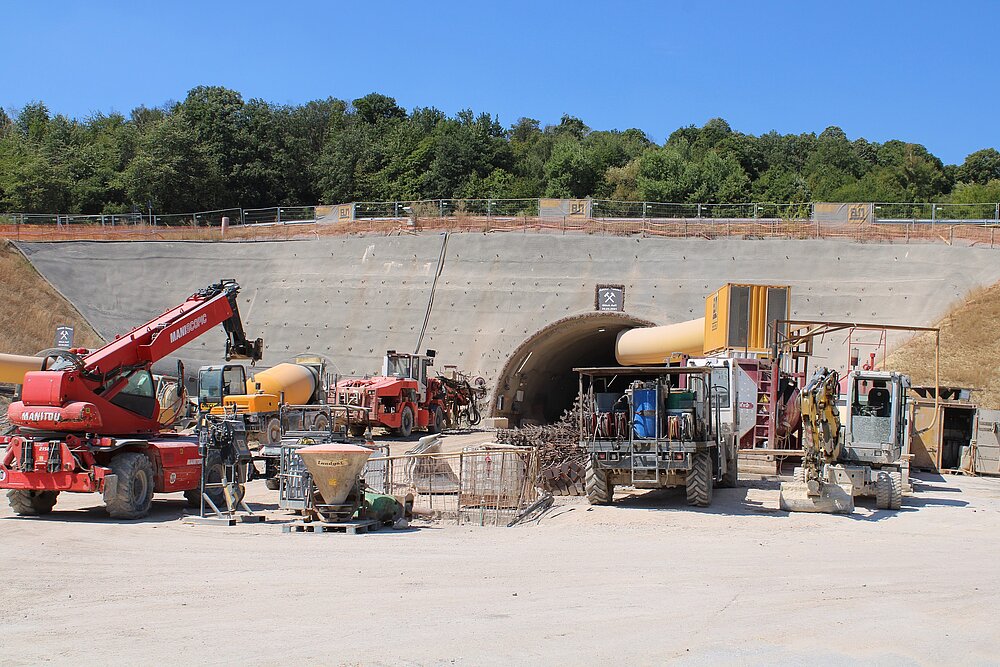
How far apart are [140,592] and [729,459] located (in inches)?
557

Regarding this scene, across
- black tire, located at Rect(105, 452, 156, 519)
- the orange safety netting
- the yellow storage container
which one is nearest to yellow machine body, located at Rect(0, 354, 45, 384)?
the orange safety netting

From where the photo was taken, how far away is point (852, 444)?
1939cm

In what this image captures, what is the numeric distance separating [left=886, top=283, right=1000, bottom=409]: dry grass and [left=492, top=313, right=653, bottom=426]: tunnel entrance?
9.09 metres

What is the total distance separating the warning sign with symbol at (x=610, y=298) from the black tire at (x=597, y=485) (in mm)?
19731

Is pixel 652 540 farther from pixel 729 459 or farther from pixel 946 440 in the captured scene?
pixel 946 440

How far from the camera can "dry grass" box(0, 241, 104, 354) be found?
43.2 metres

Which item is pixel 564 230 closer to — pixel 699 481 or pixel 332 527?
pixel 699 481

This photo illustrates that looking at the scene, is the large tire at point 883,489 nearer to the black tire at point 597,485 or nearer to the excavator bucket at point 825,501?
the excavator bucket at point 825,501

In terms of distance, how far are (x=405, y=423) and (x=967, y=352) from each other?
18396 millimetres

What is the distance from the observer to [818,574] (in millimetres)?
11992

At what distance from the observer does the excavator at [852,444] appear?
1852 centimetres

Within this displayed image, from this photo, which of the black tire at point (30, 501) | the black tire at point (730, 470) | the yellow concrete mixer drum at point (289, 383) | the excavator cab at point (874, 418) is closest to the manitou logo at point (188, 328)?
the black tire at point (30, 501)

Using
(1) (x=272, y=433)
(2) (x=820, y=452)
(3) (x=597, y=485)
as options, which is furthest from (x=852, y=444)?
(1) (x=272, y=433)

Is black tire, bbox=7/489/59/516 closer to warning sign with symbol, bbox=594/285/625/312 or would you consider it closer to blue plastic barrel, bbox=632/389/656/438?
blue plastic barrel, bbox=632/389/656/438
